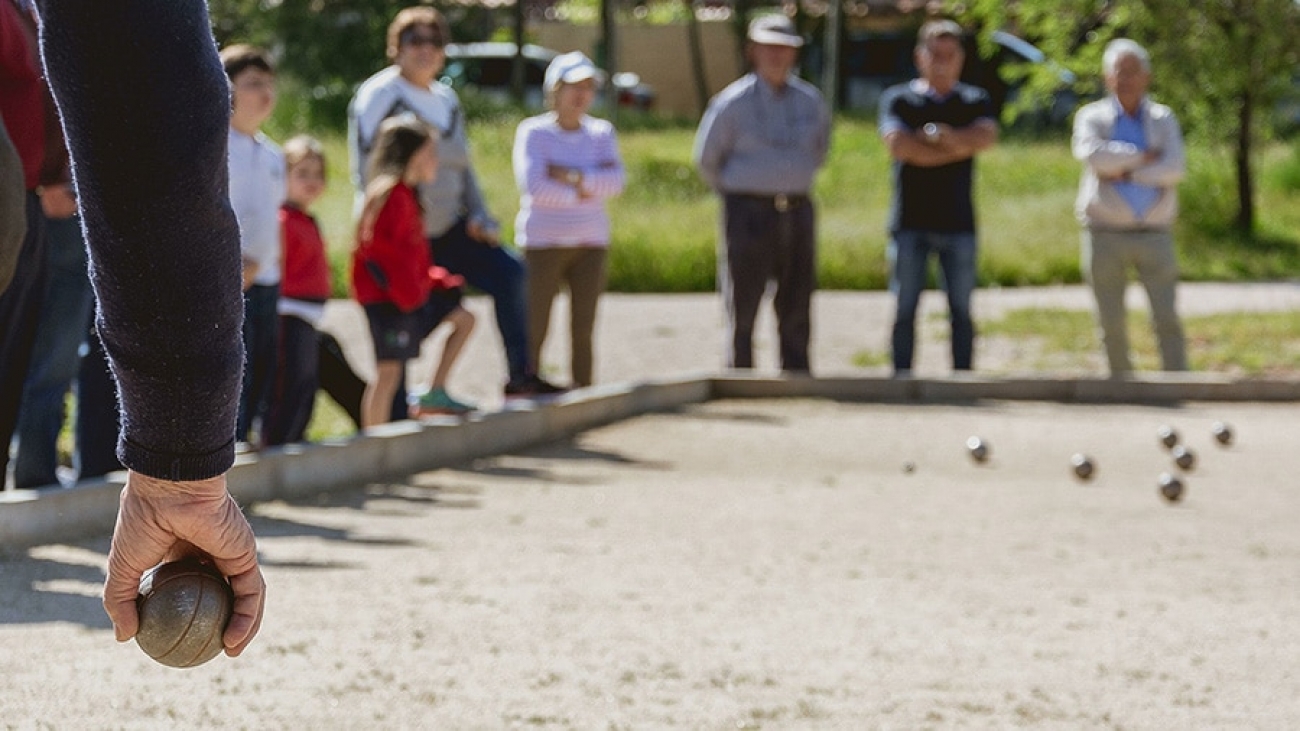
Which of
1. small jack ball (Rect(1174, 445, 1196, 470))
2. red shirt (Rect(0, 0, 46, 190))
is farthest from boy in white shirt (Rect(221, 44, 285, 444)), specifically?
small jack ball (Rect(1174, 445, 1196, 470))

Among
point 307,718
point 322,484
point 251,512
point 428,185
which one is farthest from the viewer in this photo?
point 428,185

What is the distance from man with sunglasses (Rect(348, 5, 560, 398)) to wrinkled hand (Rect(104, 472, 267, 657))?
8.36 m

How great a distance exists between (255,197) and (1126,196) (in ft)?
20.8

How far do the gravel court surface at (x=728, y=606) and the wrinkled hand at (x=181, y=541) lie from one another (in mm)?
1938

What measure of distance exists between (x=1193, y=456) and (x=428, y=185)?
382cm

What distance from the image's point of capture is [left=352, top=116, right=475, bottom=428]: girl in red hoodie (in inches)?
389

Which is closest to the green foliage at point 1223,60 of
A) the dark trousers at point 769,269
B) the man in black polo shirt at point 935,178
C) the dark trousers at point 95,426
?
the man in black polo shirt at point 935,178

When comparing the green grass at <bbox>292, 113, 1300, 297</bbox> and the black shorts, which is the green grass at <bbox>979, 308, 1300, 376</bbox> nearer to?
the green grass at <bbox>292, 113, 1300, 297</bbox>

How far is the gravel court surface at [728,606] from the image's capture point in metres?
4.85

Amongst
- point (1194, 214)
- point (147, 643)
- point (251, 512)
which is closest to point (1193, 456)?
point (251, 512)

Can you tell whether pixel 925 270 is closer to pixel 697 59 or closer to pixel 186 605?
pixel 186 605

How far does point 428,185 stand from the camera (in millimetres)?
11148

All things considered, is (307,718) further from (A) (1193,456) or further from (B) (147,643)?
(A) (1193,456)

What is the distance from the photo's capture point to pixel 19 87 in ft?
16.9
